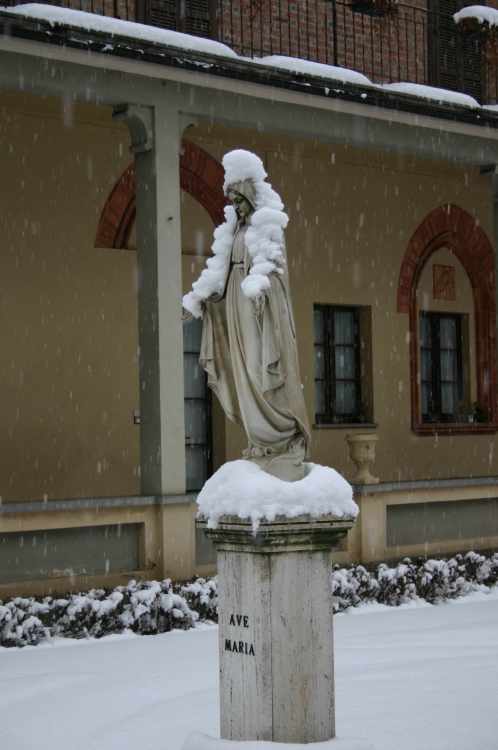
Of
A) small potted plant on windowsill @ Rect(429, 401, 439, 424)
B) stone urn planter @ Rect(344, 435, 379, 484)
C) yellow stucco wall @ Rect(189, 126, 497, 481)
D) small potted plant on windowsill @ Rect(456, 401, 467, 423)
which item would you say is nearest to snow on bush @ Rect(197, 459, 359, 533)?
stone urn planter @ Rect(344, 435, 379, 484)

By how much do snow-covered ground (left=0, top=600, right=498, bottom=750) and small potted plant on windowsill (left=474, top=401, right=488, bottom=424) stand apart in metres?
6.10

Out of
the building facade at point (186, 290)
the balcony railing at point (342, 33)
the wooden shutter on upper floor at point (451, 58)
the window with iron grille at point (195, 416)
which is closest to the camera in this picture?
the building facade at point (186, 290)

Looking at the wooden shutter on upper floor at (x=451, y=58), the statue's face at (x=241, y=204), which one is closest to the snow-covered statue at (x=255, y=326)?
the statue's face at (x=241, y=204)

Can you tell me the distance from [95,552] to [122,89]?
3.86m

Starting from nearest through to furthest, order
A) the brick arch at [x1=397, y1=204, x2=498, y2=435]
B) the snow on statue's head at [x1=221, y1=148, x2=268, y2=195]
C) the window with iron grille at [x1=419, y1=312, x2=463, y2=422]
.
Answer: the snow on statue's head at [x1=221, y1=148, x2=268, y2=195] < the brick arch at [x1=397, y1=204, x2=498, y2=435] < the window with iron grille at [x1=419, y1=312, x2=463, y2=422]

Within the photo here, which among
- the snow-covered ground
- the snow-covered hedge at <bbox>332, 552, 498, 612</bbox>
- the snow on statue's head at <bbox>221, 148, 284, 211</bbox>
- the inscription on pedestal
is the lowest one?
the snow-covered ground

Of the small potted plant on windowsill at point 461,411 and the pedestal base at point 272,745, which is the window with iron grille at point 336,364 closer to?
the small potted plant on windowsill at point 461,411

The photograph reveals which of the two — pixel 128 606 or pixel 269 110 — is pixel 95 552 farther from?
pixel 269 110

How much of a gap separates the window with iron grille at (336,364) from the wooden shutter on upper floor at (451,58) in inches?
118

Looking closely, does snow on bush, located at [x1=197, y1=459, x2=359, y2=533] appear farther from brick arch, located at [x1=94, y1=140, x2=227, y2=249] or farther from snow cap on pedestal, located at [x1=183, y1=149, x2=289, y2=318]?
brick arch, located at [x1=94, y1=140, x2=227, y2=249]

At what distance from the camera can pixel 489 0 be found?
15.1 m

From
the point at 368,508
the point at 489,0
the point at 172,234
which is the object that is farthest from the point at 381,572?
the point at 489,0

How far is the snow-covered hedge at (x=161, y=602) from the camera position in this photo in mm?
8500

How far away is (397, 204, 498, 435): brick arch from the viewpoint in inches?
576
